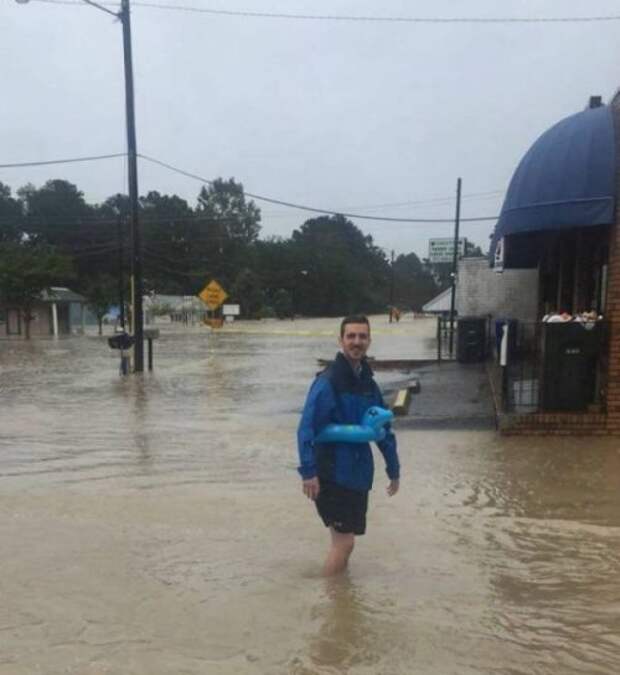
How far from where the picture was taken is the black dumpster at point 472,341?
1908 cm

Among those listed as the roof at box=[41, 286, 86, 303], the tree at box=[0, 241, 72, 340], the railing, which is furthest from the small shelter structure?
the railing

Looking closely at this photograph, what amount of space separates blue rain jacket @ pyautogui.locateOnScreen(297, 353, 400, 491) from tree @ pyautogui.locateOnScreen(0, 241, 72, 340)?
135 feet

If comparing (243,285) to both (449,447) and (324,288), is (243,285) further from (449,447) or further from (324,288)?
(449,447)

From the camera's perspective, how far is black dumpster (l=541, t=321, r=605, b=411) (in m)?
8.62

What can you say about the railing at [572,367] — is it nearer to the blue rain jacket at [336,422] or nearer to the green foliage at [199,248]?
the blue rain jacket at [336,422]

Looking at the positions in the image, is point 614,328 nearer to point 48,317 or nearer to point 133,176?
point 133,176

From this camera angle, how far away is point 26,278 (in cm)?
4294

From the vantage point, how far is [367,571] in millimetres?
4652

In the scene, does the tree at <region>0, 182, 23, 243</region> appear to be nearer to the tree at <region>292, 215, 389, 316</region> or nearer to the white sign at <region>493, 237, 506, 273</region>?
the tree at <region>292, 215, 389, 316</region>

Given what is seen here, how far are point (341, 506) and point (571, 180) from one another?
6001mm

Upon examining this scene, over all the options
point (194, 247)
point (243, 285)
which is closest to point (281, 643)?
point (243, 285)

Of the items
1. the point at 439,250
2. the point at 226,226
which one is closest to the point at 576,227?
the point at 439,250

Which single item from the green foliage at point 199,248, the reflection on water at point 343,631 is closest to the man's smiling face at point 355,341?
the reflection on water at point 343,631

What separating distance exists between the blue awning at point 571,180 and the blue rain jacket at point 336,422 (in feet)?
17.6
